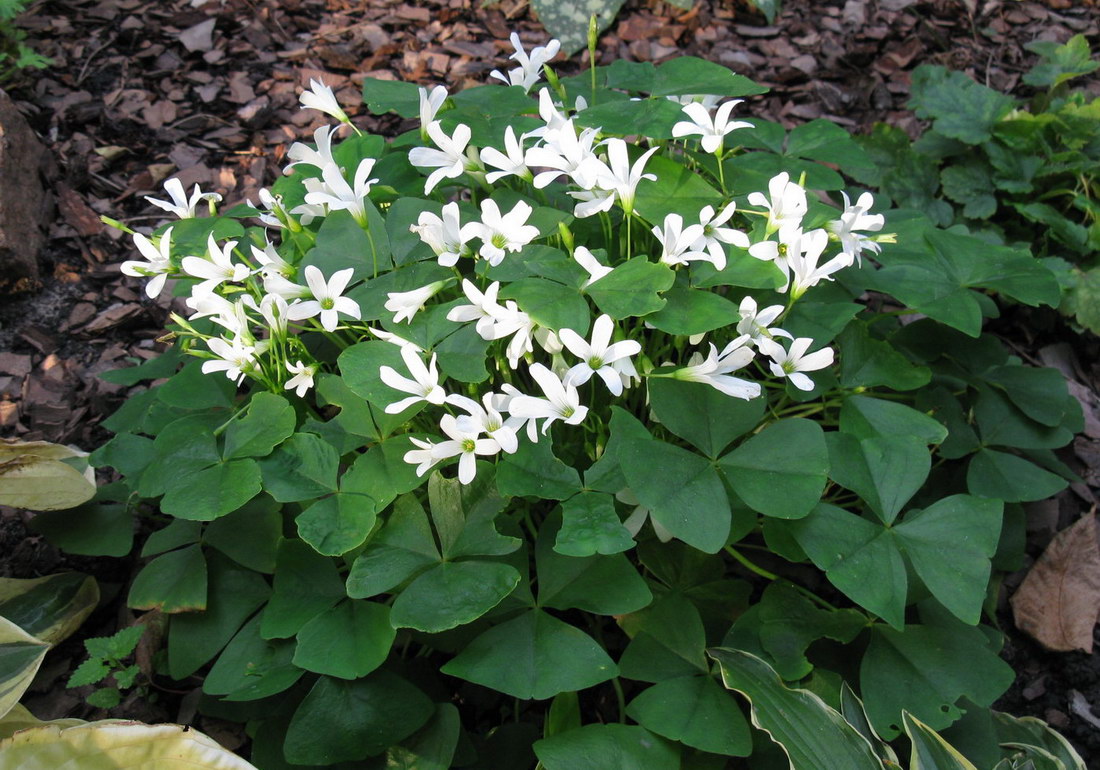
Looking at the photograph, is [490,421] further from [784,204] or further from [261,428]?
[784,204]

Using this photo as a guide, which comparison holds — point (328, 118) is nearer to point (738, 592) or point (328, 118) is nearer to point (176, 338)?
point (176, 338)

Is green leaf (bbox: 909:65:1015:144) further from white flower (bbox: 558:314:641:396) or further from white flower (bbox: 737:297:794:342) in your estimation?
white flower (bbox: 558:314:641:396)

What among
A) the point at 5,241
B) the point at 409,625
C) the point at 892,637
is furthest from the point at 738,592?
the point at 5,241

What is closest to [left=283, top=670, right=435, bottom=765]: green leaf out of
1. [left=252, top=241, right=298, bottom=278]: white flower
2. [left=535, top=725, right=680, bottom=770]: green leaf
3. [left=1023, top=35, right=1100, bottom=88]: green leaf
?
[left=535, top=725, right=680, bottom=770]: green leaf

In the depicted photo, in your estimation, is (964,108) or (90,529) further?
(964,108)

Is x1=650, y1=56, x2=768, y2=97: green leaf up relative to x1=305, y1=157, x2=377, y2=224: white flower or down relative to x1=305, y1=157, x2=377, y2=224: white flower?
up

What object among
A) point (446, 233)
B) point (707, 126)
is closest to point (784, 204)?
point (707, 126)

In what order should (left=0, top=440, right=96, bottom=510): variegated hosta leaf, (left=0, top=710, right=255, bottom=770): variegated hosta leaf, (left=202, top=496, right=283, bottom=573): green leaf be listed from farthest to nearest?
(left=0, top=440, right=96, bottom=510): variegated hosta leaf < (left=202, top=496, right=283, bottom=573): green leaf < (left=0, top=710, right=255, bottom=770): variegated hosta leaf
